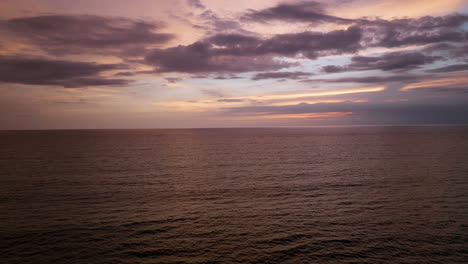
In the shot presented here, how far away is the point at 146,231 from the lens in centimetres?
2789

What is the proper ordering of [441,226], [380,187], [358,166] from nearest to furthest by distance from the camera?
[441,226] → [380,187] → [358,166]

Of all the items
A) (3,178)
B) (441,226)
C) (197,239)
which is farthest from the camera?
(3,178)

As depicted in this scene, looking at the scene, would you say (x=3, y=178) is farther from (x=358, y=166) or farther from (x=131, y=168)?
(x=358, y=166)

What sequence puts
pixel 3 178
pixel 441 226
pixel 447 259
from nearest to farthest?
pixel 447 259 → pixel 441 226 → pixel 3 178

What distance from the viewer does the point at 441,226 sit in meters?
28.4

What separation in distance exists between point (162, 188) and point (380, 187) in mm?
36653

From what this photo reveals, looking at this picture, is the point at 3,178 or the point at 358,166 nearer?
the point at 3,178

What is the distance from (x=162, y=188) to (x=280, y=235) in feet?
87.7

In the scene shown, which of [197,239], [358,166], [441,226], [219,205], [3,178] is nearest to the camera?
[197,239]

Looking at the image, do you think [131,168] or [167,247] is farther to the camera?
[131,168]

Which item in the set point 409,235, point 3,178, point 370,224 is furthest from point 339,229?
point 3,178

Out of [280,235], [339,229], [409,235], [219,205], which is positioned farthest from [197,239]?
[409,235]

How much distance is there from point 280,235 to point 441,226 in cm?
1684

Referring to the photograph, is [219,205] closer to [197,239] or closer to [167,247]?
[197,239]
